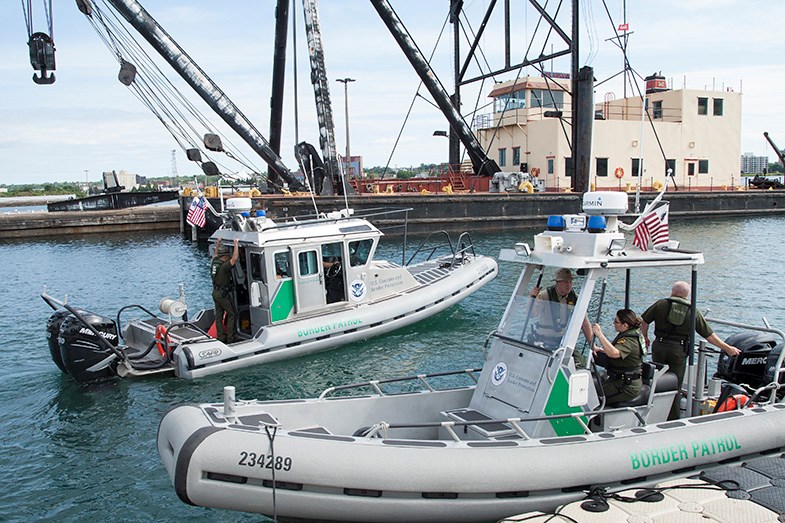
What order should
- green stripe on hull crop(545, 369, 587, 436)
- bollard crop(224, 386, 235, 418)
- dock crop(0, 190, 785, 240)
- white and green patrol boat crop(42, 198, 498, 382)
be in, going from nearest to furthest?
bollard crop(224, 386, 235, 418) → green stripe on hull crop(545, 369, 587, 436) → white and green patrol boat crop(42, 198, 498, 382) → dock crop(0, 190, 785, 240)

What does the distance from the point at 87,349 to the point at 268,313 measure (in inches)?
115

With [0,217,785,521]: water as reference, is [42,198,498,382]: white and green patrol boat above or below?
above

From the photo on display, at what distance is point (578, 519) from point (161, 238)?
32.5 meters

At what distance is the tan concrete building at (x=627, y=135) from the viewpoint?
37.6 meters

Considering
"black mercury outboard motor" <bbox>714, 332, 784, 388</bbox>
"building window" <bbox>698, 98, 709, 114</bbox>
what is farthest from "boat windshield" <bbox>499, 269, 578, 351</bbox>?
"building window" <bbox>698, 98, 709, 114</bbox>

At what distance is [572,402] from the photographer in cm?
598

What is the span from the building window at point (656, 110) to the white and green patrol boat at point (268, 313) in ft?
107

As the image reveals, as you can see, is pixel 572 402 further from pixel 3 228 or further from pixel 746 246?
pixel 3 228

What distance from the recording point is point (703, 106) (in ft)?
134

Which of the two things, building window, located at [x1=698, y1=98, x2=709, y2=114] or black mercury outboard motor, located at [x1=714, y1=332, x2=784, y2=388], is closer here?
black mercury outboard motor, located at [x1=714, y1=332, x2=784, y2=388]

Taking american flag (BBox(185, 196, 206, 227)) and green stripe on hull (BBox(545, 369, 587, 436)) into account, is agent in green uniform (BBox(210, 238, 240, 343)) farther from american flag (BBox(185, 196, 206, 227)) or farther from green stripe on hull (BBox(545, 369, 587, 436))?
green stripe on hull (BBox(545, 369, 587, 436))

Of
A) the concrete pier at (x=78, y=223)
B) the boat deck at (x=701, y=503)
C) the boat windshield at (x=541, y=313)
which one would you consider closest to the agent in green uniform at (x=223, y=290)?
the boat windshield at (x=541, y=313)

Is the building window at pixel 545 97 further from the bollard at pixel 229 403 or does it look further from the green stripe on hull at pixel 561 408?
the bollard at pixel 229 403

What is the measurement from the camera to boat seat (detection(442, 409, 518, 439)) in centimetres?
608
